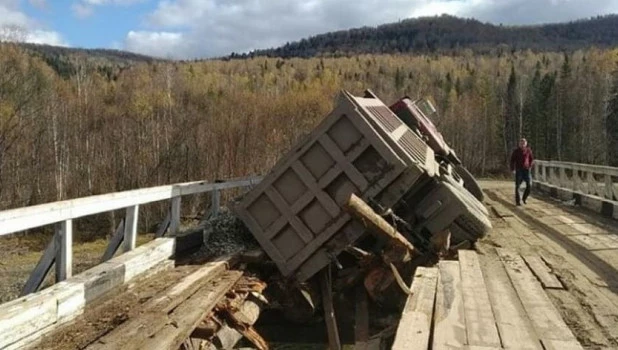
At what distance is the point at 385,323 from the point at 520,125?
66.1 meters

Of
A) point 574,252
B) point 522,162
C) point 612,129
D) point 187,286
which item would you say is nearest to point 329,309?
point 187,286

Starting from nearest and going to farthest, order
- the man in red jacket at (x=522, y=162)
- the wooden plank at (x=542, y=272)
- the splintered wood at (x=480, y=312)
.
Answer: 1. the splintered wood at (x=480, y=312)
2. the wooden plank at (x=542, y=272)
3. the man in red jacket at (x=522, y=162)

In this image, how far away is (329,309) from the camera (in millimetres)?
8383

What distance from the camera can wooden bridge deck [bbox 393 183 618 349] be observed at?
474cm

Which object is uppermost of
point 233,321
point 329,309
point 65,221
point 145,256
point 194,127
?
point 194,127

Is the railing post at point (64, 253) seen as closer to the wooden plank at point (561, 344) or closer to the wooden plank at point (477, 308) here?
the wooden plank at point (477, 308)

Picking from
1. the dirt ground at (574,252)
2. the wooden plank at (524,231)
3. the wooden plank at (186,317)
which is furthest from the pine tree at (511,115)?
the wooden plank at (186,317)

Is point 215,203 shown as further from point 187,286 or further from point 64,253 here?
point 64,253

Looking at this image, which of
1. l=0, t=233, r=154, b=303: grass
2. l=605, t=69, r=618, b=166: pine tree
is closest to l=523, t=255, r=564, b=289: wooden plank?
l=0, t=233, r=154, b=303: grass

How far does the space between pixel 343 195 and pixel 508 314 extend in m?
3.24

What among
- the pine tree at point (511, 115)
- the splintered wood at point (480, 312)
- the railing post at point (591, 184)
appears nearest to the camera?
the splintered wood at point (480, 312)

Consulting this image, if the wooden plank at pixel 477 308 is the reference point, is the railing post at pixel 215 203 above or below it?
above

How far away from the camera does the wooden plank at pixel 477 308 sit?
4693 millimetres

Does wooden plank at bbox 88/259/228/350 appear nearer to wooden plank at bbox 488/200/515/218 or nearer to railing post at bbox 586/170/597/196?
wooden plank at bbox 488/200/515/218
